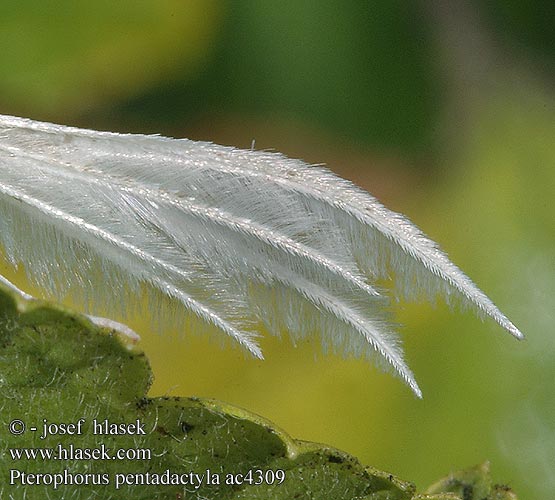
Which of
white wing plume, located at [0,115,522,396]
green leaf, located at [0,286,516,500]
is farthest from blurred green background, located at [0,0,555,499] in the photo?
green leaf, located at [0,286,516,500]

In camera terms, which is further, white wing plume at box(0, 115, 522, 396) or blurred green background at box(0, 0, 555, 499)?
blurred green background at box(0, 0, 555, 499)

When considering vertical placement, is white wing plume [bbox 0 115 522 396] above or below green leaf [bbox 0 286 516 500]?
above

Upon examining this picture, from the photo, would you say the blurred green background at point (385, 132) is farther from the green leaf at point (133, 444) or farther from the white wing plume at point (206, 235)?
the green leaf at point (133, 444)

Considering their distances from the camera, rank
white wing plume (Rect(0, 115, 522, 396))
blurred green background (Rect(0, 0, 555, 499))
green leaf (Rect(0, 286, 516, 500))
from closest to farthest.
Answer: green leaf (Rect(0, 286, 516, 500)) < white wing plume (Rect(0, 115, 522, 396)) < blurred green background (Rect(0, 0, 555, 499))

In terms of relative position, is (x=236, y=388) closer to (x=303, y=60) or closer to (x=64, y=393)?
(x=64, y=393)

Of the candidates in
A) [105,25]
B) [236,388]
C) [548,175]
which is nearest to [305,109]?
[105,25]

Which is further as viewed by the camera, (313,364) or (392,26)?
(392,26)

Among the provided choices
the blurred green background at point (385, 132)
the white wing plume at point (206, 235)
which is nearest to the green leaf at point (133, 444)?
the white wing plume at point (206, 235)

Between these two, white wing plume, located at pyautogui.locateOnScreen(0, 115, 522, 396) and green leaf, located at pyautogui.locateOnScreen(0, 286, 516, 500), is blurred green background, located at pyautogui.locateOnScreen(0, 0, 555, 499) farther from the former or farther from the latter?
green leaf, located at pyautogui.locateOnScreen(0, 286, 516, 500)
